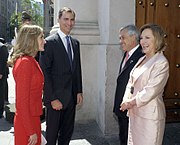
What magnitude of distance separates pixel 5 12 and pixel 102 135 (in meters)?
120

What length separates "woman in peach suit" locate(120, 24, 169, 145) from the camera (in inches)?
125

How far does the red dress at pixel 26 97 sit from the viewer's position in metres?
3.03

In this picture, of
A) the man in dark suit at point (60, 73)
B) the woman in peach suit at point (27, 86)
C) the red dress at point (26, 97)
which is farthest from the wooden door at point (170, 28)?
the red dress at point (26, 97)

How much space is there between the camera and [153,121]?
3.23 m

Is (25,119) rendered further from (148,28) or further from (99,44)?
(99,44)

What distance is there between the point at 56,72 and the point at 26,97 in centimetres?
114

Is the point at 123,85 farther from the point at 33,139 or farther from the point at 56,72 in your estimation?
the point at 33,139

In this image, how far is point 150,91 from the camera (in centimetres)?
316

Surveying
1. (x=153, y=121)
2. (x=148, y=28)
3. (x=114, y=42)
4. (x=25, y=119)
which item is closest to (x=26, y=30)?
(x=25, y=119)

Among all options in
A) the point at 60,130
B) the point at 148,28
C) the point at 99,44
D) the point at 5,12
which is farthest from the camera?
the point at 5,12

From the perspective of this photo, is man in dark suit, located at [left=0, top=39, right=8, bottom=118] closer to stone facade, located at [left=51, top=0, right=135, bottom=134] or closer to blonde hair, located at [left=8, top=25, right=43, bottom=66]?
stone facade, located at [left=51, top=0, right=135, bottom=134]

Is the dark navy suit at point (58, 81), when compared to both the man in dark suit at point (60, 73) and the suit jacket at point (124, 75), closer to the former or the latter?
the man in dark suit at point (60, 73)

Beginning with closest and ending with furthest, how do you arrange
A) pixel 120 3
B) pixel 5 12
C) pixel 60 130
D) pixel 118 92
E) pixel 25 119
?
pixel 25 119, pixel 118 92, pixel 60 130, pixel 120 3, pixel 5 12

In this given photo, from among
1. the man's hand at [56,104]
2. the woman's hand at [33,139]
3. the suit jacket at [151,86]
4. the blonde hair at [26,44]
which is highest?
the blonde hair at [26,44]
